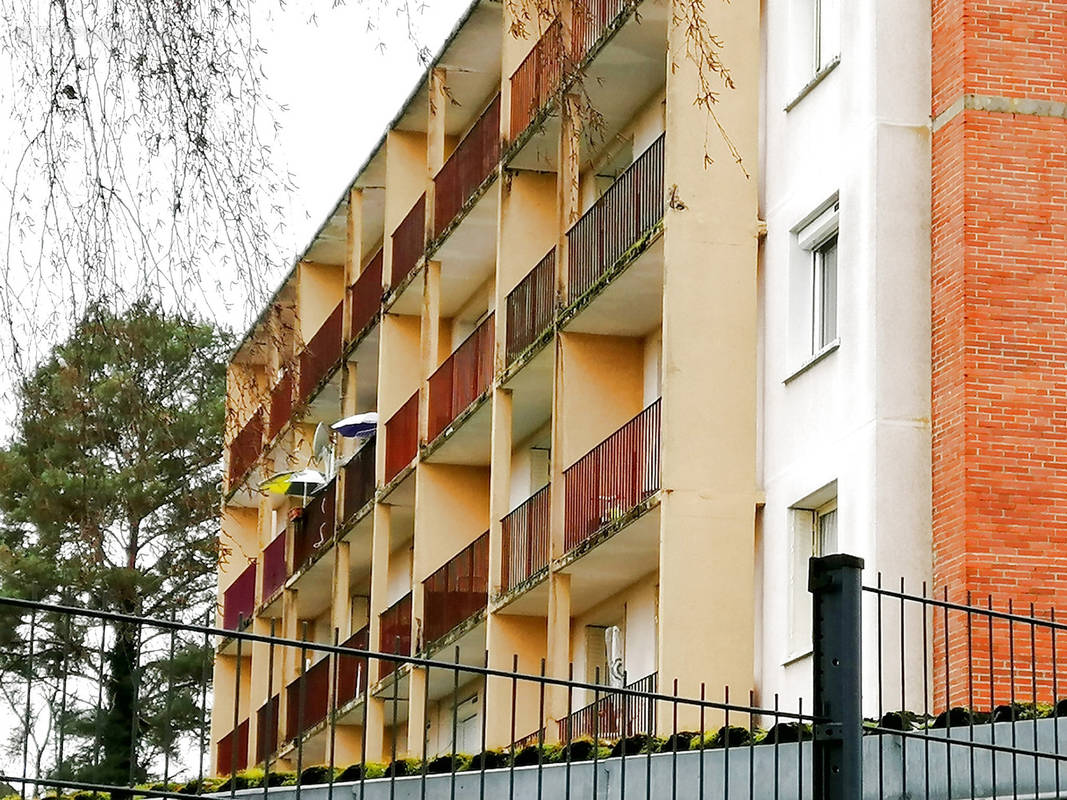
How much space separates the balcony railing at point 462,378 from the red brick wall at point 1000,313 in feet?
36.0

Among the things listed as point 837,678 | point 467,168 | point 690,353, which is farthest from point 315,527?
point 837,678

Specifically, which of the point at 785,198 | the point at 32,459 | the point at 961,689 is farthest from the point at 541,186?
the point at 32,459

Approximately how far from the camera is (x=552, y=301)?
1203 inches

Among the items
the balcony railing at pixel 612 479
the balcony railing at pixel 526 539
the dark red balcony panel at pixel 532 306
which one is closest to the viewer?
the balcony railing at pixel 612 479

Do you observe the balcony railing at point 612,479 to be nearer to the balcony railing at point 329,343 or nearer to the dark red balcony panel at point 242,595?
the balcony railing at point 329,343

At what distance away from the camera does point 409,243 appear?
38438mm

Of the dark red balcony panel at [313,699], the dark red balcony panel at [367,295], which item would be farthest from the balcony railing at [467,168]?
the dark red balcony panel at [313,699]

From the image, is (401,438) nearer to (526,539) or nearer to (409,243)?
(409,243)

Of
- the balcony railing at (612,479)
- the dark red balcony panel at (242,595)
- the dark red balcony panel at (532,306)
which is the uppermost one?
the dark red balcony panel at (532,306)

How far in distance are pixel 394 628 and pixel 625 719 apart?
29.1m

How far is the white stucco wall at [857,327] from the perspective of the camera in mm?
23109

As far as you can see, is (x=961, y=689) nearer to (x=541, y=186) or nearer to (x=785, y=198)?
(x=785, y=198)

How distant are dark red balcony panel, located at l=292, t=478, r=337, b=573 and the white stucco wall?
56.5 ft

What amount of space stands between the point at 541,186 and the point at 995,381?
11540 millimetres
